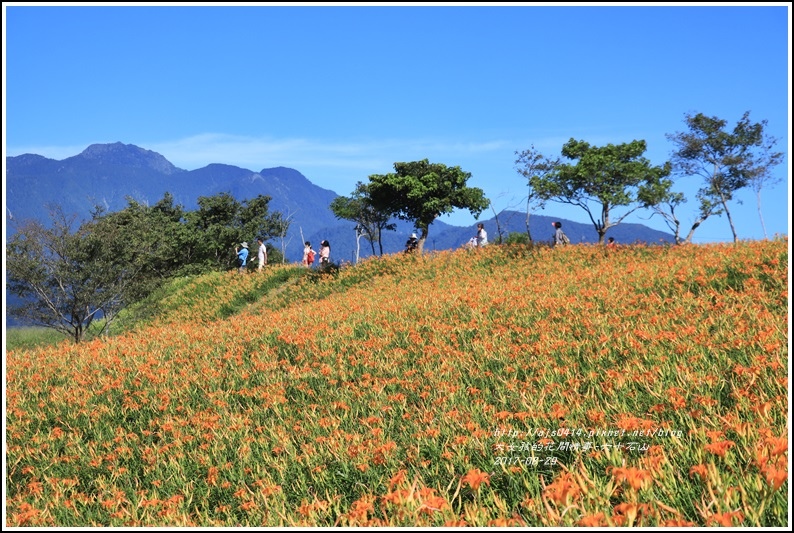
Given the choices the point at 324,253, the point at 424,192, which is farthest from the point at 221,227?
the point at 324,253

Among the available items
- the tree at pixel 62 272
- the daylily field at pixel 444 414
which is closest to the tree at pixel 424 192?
the tree at pixel 62 272

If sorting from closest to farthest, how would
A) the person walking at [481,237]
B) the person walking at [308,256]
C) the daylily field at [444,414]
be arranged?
the daylily field at [444,414] → the person walking at [481,237] → the person walking at [308,256]

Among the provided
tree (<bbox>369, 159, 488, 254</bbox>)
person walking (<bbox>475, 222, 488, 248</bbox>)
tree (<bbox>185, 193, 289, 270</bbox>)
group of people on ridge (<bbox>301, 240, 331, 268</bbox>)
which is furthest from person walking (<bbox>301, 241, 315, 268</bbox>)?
tree (<bbox>185, 193, 289, 270</bbox>)

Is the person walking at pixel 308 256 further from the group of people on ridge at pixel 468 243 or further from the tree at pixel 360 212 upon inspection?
the tree at pixel 360 212

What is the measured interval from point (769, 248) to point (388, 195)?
41066 mm

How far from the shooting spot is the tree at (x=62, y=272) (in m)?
18.8

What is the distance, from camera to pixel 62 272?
1898cm

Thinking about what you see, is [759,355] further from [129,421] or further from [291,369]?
[129,421]

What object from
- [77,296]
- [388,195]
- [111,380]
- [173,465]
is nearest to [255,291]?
[77,296]

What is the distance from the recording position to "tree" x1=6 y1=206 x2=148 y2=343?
1875 cm

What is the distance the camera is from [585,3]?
348cm

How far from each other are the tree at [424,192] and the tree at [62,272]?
3192cm

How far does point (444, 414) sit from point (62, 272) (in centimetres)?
1758

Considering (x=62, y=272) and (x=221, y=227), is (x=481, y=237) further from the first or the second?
(x=221, y=227)
